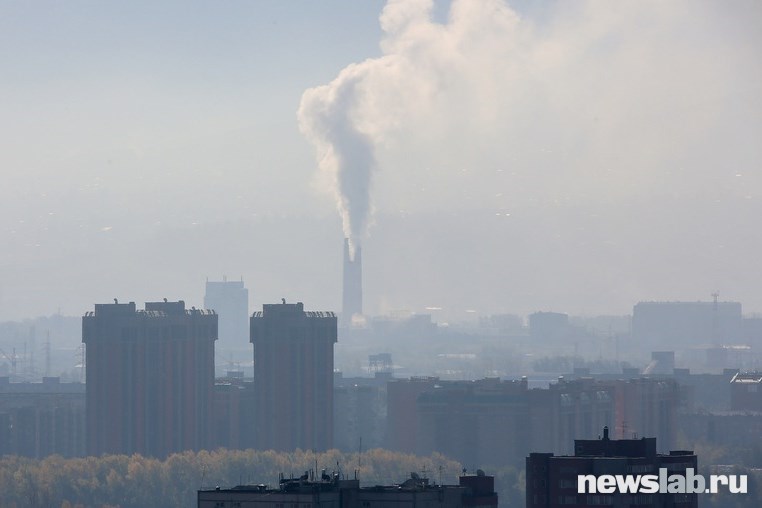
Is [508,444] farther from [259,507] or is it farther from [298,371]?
[259,507]

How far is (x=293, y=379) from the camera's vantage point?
182000 millimetres

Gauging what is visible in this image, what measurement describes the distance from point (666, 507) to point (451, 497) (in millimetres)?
9044

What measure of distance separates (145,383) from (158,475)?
3638 centimetres

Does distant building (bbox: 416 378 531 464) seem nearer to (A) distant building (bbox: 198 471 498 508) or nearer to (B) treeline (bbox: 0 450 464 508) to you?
(B) treeline (bbox: 0 450 464 508)

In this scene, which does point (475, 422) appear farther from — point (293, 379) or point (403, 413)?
point (293, 379)

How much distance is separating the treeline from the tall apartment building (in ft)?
72.8

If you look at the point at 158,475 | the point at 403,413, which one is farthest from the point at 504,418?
the point at 158,475

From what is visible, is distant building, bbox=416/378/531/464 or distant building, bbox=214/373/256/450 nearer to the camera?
distant building, bbox=416/378/531/464

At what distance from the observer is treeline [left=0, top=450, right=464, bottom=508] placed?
143500 millimetres

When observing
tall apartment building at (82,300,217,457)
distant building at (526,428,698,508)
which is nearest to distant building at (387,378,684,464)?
tall apartment building at (82,300,217,457)

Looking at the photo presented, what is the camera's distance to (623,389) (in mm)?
195125

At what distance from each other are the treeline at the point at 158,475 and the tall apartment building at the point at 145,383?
22.2 meters

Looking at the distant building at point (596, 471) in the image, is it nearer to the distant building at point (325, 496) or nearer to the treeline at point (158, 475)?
the distant building at point (325, 496)

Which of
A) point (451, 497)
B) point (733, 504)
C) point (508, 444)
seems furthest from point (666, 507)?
point (508, 444)
